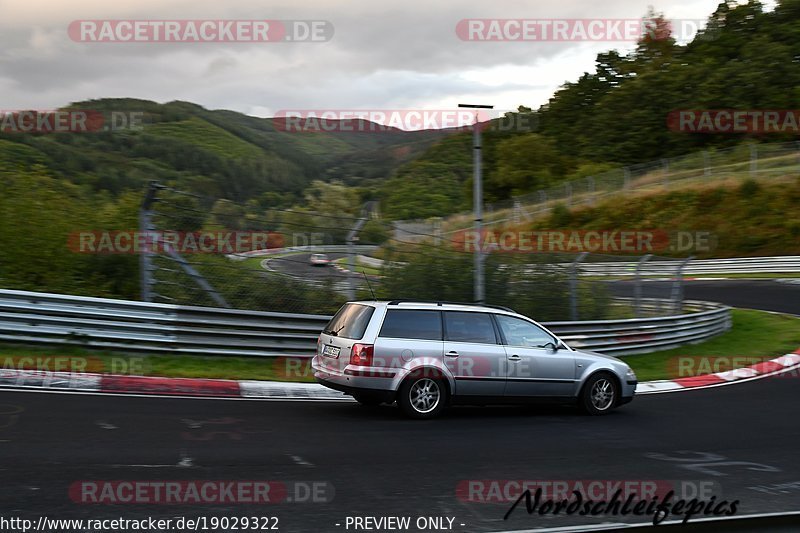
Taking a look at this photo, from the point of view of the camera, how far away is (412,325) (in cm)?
1041

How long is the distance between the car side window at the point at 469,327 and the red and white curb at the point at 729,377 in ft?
13.8

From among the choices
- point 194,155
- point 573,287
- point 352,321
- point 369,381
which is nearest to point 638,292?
point 573,287

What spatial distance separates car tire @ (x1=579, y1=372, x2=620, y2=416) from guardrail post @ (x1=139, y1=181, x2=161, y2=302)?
7349 mm

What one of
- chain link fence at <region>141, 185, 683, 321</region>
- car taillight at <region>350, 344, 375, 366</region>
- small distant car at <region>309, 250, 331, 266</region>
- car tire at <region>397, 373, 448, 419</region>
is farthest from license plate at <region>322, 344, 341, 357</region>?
small distant car at <region>309, 250, 331, 266</region>

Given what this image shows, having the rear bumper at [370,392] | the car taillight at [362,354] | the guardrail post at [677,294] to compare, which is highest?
the guardrail post at [677,294]

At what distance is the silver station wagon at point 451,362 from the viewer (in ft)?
33.0

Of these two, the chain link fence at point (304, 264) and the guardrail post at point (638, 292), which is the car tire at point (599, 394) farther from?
the guardrail post at point (638, 292)

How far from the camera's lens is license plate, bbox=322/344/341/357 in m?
10.3

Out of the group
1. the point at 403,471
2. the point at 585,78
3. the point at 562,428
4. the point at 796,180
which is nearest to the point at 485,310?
the point at 562,428

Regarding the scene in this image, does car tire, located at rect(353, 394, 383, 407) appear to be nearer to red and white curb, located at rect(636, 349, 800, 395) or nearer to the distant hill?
red and white curb, located at rect(636, 349, 800, 395)

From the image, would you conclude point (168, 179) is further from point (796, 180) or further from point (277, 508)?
point (277, 508)

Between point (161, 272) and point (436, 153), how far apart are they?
9312 centimetres

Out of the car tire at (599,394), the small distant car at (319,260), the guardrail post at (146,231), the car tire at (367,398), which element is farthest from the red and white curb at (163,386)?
the car tire at (599,394)

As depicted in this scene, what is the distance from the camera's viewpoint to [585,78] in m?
94.8
